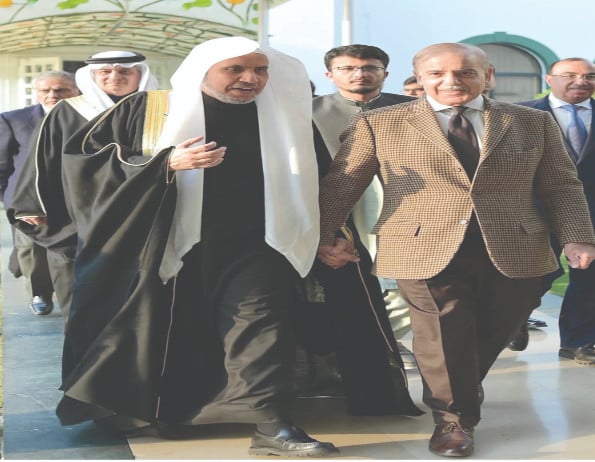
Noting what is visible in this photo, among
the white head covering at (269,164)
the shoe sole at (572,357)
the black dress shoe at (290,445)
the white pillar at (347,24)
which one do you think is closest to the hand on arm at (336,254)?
the white head covering at (269,164)

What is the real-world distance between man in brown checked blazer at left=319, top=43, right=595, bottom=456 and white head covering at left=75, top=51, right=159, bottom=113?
2.54m

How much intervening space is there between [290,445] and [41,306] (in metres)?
4.62

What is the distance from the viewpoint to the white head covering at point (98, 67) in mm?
→ 6832

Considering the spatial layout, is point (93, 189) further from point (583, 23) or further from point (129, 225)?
point (583, 23)

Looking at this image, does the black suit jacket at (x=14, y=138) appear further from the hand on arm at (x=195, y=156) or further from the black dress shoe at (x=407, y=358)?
the hand on arm at (x=195, y=156)

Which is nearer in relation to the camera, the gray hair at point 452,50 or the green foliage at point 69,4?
the gray hair at point 452,50

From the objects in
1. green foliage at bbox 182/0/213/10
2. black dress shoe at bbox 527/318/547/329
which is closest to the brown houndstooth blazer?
black dress shoe at bbox 527/318/547/329

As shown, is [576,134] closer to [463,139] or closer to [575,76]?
[575,76]

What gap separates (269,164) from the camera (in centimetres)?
482

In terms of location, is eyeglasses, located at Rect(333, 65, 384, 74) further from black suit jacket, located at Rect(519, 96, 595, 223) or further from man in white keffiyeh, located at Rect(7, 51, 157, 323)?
man in white keffiyeh, located at Rect(7, 51, 157, 323)

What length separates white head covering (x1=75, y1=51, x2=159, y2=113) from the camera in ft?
22.4

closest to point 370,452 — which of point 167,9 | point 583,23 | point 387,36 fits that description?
point 387,36

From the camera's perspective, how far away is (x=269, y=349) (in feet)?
15.2

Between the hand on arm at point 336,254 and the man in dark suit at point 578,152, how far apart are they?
2175 mm
